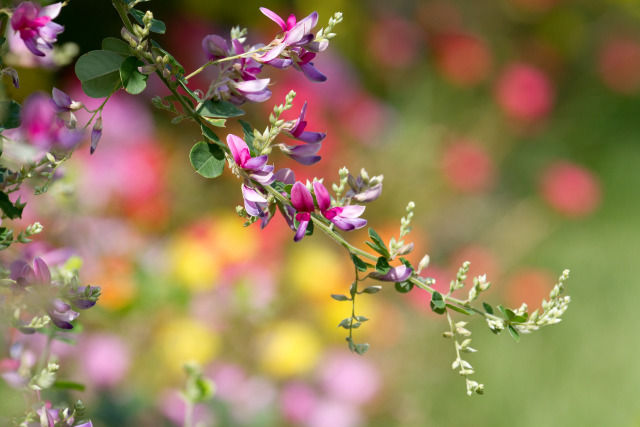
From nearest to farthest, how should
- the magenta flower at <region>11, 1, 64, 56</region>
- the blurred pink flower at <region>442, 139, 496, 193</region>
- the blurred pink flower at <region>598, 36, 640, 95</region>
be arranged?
the magenta flower at <region>11, 1, 64, 56</region> → the blurred pink flower at <region>442, 139, 496, 193</region> → the blurred pink flower at <region>598, 36, 640, 95</region>

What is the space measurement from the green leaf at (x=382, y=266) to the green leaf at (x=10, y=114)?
0.27 m

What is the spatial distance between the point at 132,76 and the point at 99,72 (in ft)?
0.09

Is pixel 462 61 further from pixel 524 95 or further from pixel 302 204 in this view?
pixel 302 204

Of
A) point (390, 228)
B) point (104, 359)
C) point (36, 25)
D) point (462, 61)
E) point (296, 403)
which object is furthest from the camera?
point (462, 61)

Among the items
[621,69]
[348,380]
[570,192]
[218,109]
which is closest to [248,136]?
[218,109]

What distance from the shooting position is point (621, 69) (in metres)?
3.75

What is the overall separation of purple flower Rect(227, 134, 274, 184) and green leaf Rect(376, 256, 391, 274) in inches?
3.6

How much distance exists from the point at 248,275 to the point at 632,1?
2445mm

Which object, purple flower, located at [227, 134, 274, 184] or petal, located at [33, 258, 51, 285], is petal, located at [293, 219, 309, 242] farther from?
petal, located at [33, 258, 51, 285]

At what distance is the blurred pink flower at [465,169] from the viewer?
2840mm

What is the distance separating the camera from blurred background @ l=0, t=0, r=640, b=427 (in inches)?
62.8

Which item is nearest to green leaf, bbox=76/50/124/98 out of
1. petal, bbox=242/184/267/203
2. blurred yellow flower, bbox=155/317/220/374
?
petal, bbox=242/184/267/203

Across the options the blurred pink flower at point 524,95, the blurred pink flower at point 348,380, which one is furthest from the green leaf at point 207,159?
the blurred pink flower at point 524,95

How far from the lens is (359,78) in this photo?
3492 millimetres
